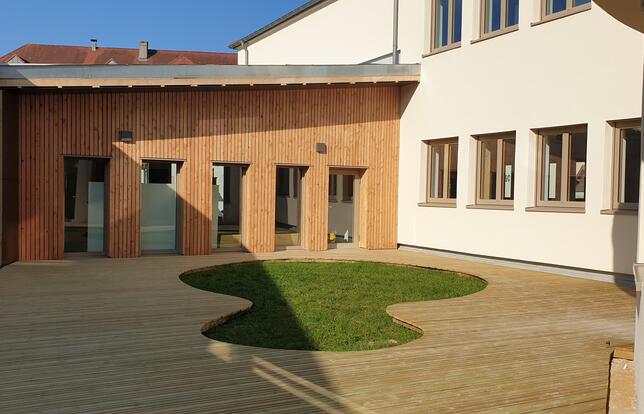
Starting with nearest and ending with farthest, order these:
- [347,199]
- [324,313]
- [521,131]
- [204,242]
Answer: [324,313], [521,131], [204,242], [347,199]

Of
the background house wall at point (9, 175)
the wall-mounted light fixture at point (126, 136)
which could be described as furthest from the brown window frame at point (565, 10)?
the background house wall at point (9, 175)

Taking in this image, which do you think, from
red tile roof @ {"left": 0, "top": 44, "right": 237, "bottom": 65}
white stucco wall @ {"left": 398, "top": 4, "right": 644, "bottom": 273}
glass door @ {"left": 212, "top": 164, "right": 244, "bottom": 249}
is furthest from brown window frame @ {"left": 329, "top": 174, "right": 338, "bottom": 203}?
red tile roof @ {"left": 0, "top": 44, "right": 237, "bottom": 65}

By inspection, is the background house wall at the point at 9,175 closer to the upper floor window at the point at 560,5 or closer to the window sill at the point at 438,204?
the window sill at the point at 438,204

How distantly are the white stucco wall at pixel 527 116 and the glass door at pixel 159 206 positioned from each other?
5692 millimetres

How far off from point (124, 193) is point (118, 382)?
8.39 m

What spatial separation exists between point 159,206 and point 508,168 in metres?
7.42

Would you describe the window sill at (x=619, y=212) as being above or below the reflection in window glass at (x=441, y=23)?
below

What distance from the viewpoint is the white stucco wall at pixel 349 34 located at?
50.5 feet

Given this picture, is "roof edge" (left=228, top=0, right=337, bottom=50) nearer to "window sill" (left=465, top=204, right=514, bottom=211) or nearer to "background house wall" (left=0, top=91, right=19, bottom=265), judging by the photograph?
"window sill" (left=465, top=204, right=514, bottom=211)

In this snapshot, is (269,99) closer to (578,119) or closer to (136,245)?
(136,245)

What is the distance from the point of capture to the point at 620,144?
10.3 metres

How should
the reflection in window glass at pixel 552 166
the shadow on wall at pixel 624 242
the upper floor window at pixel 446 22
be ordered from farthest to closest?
1. the upper floor window at pixel 446 22
2. the reflection in window glass at pixel 552 166
3. the shadow on wall at pixel 624 242

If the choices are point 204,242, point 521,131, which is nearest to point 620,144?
point 521,131

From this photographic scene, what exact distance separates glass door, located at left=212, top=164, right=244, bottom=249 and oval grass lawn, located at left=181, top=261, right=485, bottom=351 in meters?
1.86
